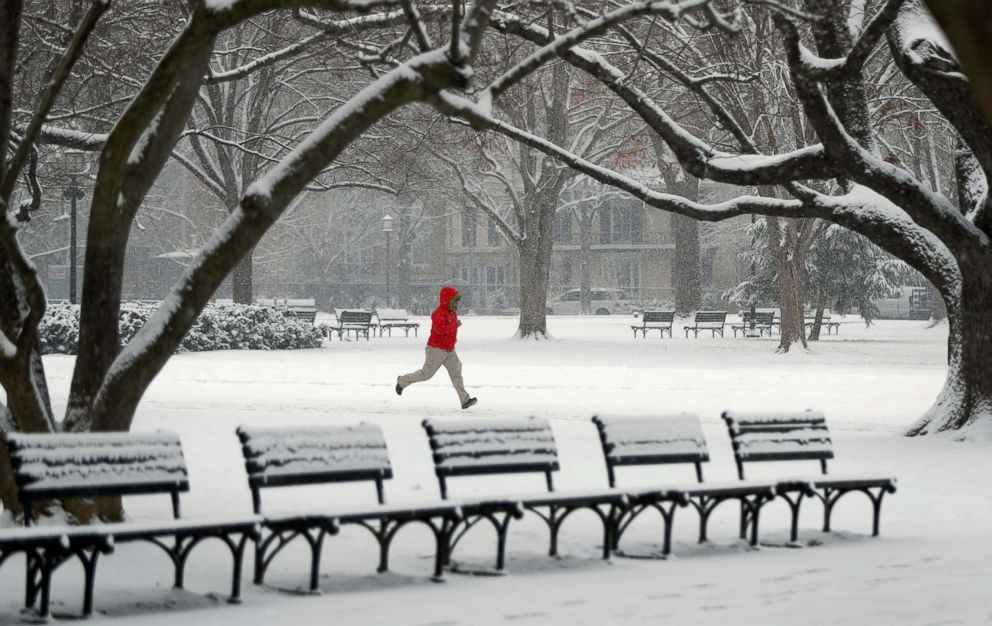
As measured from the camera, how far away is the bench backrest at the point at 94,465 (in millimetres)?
6867

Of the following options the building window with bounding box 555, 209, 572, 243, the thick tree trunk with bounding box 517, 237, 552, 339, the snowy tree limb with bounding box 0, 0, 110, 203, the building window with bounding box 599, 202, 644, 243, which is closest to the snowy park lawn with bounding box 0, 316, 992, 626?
the snowy tree limb with bounding box 0, 0, 110, 203

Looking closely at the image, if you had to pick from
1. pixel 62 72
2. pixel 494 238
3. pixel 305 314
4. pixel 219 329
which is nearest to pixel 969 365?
pixel 62 72

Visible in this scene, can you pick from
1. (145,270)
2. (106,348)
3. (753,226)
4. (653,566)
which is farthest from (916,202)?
(145,270)

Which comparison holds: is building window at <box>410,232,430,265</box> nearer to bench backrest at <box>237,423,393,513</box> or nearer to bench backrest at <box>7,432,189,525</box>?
bench backrest at <box>237,423,393,513</box>

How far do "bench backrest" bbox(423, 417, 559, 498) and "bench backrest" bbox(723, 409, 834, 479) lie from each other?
1.37 m

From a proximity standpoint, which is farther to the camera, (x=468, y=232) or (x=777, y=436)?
(x=468, y=232)

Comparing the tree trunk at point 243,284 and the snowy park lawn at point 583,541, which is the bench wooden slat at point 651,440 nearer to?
the snowy park lawn at point 583,541

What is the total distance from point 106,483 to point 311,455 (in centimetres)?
113

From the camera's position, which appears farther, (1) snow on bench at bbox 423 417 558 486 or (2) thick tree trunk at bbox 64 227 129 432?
(2) thick tree trunk at bbox 64 227 129 432

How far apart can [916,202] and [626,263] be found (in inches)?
2654

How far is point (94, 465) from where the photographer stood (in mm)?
7082

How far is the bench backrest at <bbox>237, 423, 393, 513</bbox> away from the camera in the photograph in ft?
24.5

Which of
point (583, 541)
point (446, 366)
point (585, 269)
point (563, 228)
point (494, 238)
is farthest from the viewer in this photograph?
point (494, 238)

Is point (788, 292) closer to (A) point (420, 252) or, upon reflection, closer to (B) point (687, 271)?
(B) point (687, 271)
